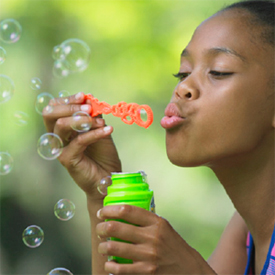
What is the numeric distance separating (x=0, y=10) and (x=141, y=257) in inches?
181

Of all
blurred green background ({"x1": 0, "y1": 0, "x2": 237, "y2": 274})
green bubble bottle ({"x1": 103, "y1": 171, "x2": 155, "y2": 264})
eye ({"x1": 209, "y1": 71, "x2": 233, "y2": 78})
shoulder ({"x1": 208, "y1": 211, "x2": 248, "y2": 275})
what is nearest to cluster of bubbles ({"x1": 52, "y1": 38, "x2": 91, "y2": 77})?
eye ({"x1": 209, "y1": 71, "x2": 233, "y2": 78})

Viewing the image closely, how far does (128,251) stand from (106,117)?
14.4 feet

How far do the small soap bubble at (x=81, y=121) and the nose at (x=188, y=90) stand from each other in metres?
0.30

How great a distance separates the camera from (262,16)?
1492mm

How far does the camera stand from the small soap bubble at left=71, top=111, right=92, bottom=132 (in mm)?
1459

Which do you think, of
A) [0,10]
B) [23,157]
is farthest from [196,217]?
[0,10]

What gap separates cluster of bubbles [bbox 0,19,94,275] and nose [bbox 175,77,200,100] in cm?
30

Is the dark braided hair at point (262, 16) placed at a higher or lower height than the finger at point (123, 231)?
higher

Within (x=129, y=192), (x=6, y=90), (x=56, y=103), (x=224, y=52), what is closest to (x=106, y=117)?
(x=6, y=90)

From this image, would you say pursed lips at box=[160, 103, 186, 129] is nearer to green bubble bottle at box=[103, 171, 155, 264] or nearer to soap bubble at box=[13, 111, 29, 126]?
green bubble bottle at box=[103, 171, 155, 264]

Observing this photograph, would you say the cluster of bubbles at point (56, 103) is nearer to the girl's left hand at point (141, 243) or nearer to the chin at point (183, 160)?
the chin at point (183, 160)

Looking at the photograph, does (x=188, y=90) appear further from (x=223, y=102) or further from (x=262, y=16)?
(x=262, y=16)

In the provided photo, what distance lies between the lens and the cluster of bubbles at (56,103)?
1554 mm

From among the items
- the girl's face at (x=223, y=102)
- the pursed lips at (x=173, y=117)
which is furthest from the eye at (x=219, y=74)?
the pursed lips at (x=173, y=117)
